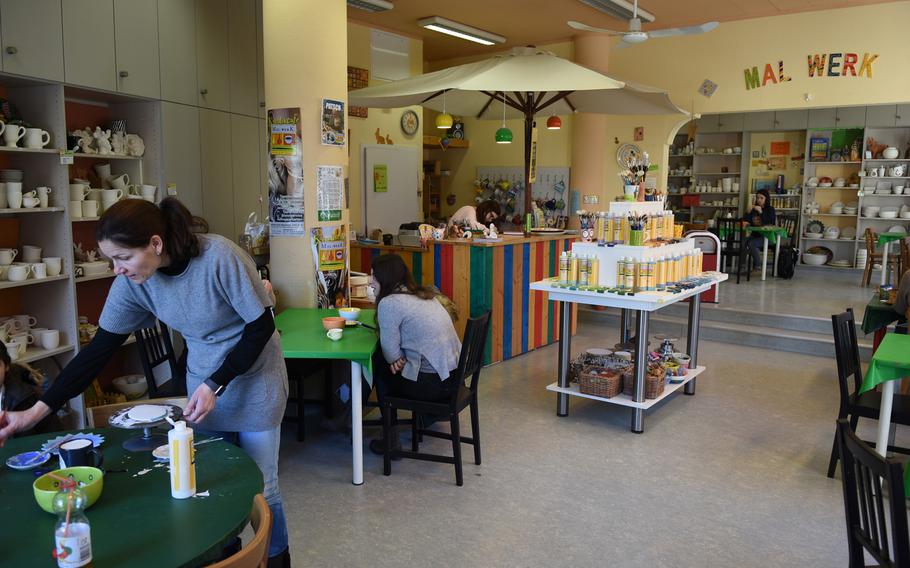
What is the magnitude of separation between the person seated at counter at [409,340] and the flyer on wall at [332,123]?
1096mm

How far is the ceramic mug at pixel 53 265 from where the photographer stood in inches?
163

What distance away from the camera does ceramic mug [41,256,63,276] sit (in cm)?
413

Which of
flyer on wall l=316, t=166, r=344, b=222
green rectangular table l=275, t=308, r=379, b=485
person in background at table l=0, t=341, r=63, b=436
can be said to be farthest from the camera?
flyer on wall l=316, t=166, r=344, b=222

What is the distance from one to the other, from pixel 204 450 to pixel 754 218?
34.2 feet

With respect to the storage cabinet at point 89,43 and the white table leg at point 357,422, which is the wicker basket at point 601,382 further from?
the storage cabinet at point 89,43

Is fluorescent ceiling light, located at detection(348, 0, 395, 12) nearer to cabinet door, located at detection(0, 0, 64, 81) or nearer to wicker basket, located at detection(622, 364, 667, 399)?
cabinet door, located at detection(0, 0, 64, 81)

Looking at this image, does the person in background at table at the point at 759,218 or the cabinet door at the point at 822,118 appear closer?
the person in background at table at the point at 759,218

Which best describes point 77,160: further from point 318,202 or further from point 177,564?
point 177,564

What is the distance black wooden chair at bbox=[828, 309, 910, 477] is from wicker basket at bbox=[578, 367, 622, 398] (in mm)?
1354

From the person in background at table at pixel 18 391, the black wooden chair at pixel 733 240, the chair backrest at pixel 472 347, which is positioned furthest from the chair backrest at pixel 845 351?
the black wooden chair at pixel 733 240

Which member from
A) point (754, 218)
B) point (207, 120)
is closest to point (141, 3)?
point (207, 120)

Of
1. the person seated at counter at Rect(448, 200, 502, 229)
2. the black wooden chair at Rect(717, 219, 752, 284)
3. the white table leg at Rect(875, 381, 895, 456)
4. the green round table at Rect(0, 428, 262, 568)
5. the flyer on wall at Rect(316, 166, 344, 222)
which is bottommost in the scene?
the white table leg at Rect(875, 381, 895, 456)

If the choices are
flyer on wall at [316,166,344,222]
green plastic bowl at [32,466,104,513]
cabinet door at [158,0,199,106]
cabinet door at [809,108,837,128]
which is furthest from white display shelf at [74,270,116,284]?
cabinet door at [809,108,837,128]

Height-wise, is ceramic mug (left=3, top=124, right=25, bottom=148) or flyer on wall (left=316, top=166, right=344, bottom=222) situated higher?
ceramic mug (left=3, top=124, right=25, bottom=148)
